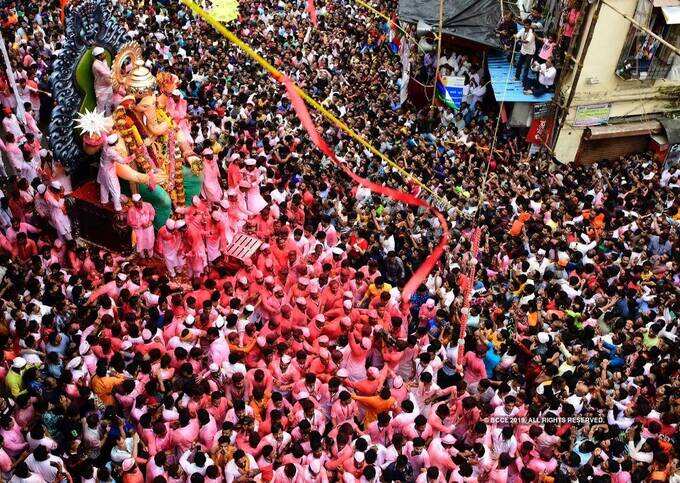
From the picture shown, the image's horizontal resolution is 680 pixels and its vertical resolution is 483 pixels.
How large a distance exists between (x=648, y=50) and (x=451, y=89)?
394 centimetres

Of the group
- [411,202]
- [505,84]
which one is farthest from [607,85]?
[411,202]

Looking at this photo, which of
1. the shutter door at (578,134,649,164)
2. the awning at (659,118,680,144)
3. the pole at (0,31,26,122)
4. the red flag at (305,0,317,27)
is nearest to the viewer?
the pole at (0,31,26,122)

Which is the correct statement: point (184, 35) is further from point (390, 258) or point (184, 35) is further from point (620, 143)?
point (620, 143)

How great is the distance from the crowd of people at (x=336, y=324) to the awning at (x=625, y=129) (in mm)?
1050

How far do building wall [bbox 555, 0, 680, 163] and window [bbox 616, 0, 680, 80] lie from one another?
14 centimetres

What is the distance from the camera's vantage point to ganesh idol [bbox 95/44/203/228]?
362 inches

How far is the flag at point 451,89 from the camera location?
14.6 m

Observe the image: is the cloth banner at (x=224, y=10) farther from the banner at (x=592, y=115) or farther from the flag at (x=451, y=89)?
the banner at (x=592, y=115)

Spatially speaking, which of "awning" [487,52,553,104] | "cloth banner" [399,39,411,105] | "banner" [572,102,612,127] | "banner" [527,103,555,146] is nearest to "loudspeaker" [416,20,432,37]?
"cloth banner" [399,39,411,105]

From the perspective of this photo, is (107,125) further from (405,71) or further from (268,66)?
(405,71)

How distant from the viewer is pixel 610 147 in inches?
565

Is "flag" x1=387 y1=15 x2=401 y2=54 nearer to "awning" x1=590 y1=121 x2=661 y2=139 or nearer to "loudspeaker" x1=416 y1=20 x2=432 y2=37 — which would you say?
"loudspeaker" x1=416 y1=20 x2=432 y2=37

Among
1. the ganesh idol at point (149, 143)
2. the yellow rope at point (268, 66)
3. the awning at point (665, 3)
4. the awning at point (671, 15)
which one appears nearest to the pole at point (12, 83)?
the ganesh idol at point (149, 143)

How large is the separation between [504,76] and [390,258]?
21.6 feet
